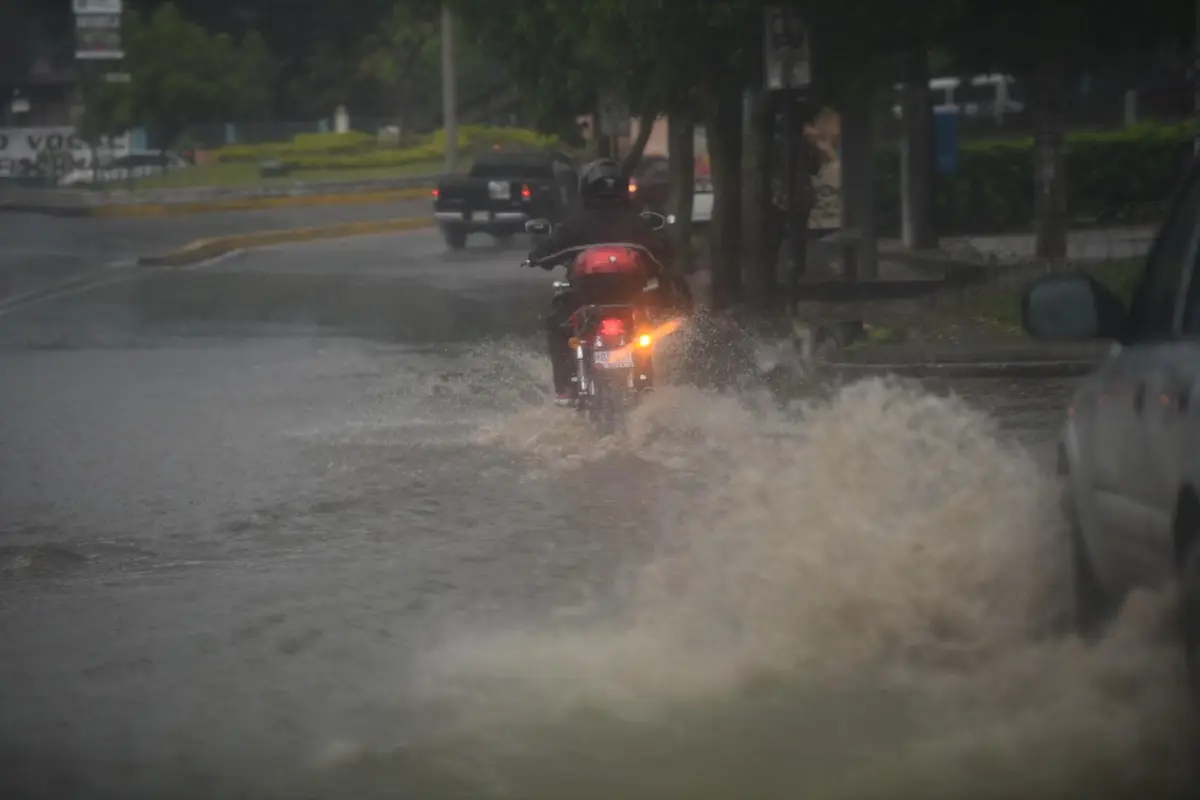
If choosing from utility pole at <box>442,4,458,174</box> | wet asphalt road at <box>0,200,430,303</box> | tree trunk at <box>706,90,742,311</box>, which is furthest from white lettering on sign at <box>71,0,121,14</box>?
tree trunk at <box>706,90,742,311</box>

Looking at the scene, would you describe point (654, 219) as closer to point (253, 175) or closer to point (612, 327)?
point (612, 327)

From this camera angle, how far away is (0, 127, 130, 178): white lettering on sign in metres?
77.5

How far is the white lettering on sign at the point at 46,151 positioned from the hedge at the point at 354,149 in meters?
4.05

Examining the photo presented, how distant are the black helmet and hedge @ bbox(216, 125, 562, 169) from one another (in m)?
56.4

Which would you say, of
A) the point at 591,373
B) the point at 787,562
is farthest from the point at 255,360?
the point at 787,562

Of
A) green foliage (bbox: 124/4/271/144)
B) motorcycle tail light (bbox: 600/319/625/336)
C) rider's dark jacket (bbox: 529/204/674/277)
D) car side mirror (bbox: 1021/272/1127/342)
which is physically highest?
green foliage (bbox: 124/4/271/144)

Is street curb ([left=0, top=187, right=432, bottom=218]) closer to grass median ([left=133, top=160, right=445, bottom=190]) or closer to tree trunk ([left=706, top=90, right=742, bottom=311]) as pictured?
grass median ([left=133, top=160, right=445, bottom=190])

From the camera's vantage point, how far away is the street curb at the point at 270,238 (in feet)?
117

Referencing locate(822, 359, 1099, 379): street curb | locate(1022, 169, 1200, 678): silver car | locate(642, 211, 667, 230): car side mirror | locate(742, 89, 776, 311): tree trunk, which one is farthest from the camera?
locate(742, 89, 776, 311): tree trunk

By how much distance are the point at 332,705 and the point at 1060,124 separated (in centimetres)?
1818

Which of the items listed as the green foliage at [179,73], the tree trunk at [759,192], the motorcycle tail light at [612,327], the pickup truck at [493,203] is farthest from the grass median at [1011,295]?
the green foliage at [179,73]

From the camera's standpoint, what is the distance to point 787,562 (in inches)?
356

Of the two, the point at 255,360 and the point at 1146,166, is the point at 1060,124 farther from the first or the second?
the point at 1146,166

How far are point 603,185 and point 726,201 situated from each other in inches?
413
